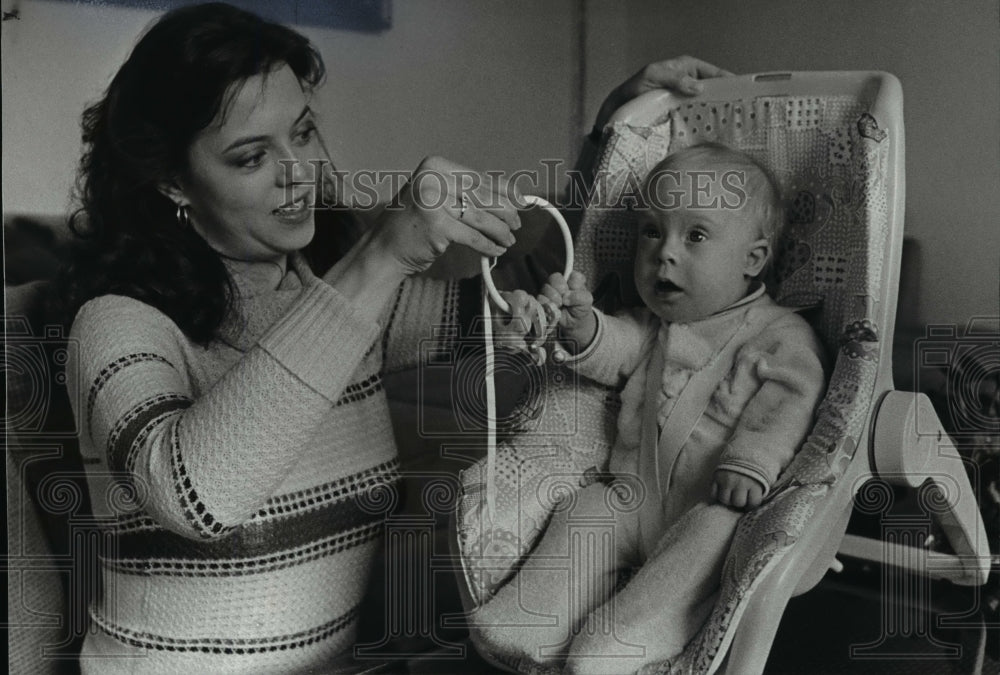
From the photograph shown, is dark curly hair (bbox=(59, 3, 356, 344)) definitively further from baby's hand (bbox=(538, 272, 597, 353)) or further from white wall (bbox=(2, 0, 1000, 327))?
baby's hand (bbox=(538, 272, 597, 353))

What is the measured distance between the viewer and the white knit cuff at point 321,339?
0.74m

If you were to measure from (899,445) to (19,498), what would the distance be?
857 mm

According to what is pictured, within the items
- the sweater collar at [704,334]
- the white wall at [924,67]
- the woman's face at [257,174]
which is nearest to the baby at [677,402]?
the sweater collar at [704,334]

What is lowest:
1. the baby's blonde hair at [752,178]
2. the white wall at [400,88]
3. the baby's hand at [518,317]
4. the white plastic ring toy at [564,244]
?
the baby's hand at [518,317]

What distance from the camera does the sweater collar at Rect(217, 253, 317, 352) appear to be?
85cm

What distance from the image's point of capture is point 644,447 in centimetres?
87

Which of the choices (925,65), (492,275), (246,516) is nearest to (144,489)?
(246,516)

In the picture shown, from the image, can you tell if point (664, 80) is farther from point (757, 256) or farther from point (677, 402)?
point (677, 402)

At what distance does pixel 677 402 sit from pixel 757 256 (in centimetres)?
16

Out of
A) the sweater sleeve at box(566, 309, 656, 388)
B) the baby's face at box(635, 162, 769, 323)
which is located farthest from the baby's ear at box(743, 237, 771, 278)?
the sweater sleeve at box(566, 309, 656, 388)

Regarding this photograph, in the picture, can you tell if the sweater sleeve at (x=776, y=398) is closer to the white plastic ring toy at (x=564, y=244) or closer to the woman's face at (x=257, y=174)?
the white plastic ring toy at (x=564, y=244)

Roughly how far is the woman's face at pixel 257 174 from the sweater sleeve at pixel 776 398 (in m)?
0.43

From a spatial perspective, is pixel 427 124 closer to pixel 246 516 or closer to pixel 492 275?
pixel 492 275

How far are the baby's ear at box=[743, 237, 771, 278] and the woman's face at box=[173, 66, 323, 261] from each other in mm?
412
